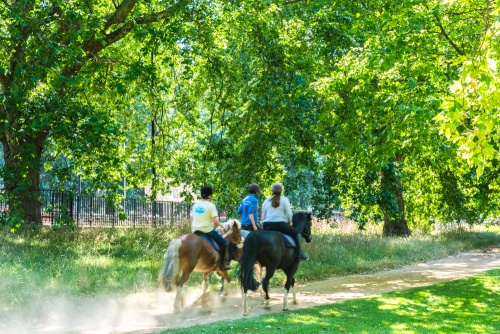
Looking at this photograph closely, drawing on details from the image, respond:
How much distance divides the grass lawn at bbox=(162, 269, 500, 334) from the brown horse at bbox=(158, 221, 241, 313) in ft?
5.00

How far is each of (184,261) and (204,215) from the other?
1.10m

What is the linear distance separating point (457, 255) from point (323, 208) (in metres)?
7.72

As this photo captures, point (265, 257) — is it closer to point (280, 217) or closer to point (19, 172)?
point (280, 217)

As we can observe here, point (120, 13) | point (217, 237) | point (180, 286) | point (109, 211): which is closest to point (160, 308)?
point (180, 286)

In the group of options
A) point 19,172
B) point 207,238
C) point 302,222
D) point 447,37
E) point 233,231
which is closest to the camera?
point 207,238

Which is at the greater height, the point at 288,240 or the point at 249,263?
the point at 288,240

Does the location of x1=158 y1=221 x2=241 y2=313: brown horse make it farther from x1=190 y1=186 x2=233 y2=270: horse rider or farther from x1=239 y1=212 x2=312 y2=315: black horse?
x1=239 y1=212 x2=312 y2=315: black horse

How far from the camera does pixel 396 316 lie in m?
12.2

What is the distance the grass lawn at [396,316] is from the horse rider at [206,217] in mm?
2192

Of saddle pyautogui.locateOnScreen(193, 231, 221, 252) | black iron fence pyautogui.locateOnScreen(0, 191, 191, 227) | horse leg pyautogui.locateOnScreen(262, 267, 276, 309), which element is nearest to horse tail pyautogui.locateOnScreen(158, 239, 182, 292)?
saddle pyautogui.locateOnScreen(193, 231, 221, 252)

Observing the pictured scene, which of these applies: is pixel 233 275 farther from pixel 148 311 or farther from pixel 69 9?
pixel 69 9

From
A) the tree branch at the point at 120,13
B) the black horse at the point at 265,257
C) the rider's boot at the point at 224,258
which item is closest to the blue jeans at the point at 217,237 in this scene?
the rider's boot at the point at 224,258

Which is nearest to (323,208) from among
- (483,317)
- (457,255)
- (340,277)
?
(340,277)

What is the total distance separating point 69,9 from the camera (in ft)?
49.3
